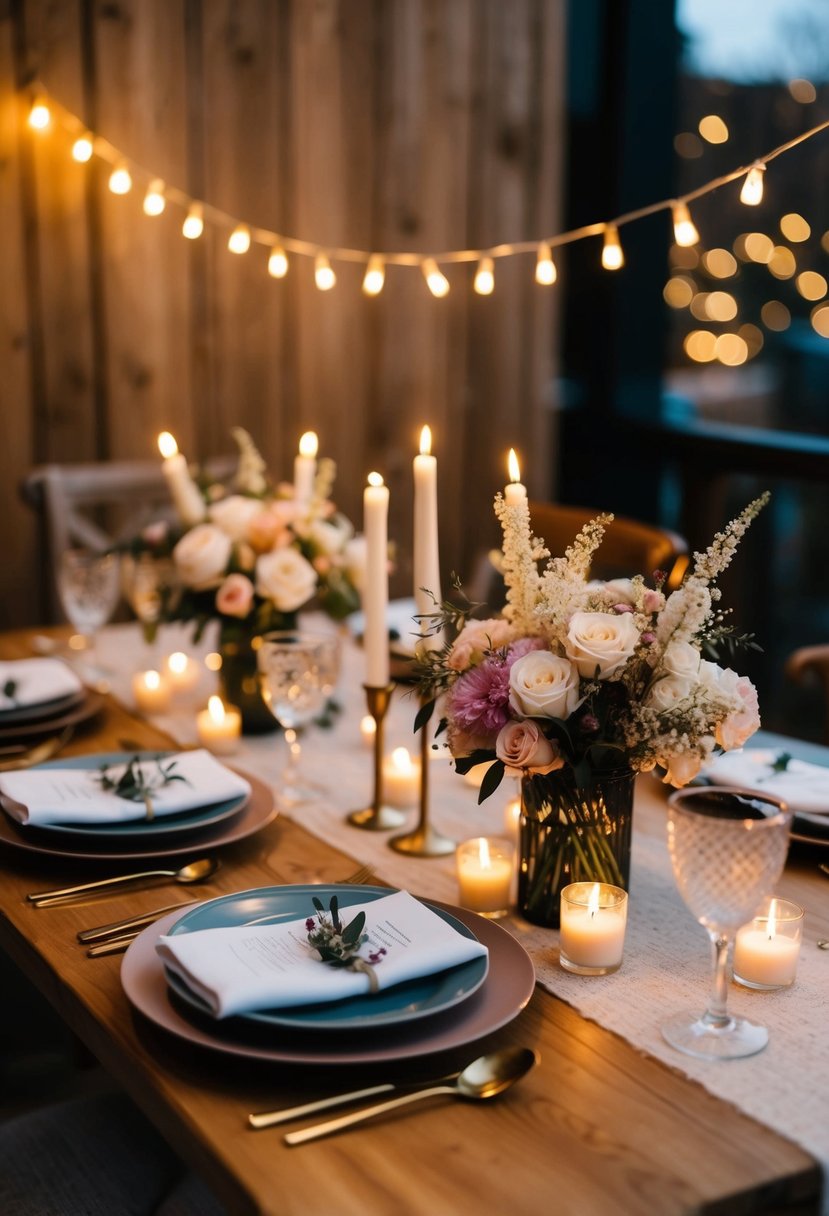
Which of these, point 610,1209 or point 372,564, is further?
point 372,564

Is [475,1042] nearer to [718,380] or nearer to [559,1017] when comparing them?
[559,1017]

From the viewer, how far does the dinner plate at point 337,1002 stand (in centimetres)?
97

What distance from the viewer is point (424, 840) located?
1407 mm

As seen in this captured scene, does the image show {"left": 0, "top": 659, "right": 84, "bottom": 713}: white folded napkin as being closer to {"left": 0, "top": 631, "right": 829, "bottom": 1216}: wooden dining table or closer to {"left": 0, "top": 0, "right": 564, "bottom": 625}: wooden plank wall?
{"left": 0, "top": 631, "right": 829, "bottom": 1216}: wooden dining table

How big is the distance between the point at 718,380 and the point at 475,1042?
3.18m

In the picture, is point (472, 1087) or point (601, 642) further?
point (601, 642)

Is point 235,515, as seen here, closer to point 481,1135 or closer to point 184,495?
point 184,495

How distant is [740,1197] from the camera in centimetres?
84

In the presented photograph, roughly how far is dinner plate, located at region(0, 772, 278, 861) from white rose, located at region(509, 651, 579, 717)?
1.24ft

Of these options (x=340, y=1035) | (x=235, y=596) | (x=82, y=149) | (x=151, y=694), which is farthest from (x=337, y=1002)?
(x=82, y=149)

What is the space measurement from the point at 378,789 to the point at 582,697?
1.29 feet

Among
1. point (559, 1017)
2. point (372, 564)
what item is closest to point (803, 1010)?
point (559, 1017)

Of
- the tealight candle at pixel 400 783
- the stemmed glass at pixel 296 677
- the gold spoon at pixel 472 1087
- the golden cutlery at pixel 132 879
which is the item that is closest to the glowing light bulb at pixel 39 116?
the stemmed glass at pixel 296 677

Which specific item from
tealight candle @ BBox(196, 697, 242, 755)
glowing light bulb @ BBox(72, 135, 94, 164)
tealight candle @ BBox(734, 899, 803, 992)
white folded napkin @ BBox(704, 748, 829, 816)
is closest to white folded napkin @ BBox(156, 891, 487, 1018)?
tealight candle @ BBox(734, 899, 803, 992)
